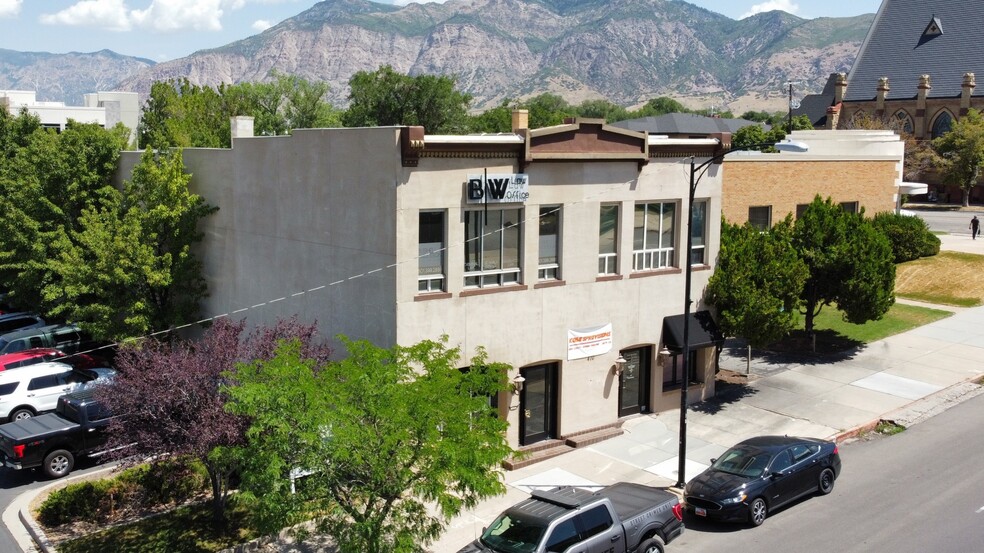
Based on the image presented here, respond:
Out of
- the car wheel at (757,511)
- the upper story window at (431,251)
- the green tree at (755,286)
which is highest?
the upper story window at (431,251)

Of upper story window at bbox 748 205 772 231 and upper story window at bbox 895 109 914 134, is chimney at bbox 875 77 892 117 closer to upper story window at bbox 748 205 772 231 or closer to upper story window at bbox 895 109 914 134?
upper story window at bbox 895 109 914 134

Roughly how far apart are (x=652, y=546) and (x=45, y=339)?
2545cm

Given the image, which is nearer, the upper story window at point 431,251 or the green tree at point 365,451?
the green tree at point 365,451

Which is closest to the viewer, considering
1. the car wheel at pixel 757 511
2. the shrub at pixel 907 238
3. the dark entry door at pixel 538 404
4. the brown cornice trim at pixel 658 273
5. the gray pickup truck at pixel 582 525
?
the gray pickup truck at pixel 582 525

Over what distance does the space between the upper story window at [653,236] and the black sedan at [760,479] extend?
660 centimetres

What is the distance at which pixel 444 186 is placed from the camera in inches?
815

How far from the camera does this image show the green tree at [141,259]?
1080 inches

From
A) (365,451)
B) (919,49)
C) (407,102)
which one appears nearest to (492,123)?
(407,102)

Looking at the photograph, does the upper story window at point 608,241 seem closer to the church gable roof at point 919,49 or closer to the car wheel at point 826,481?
the car wheel at point 826,481

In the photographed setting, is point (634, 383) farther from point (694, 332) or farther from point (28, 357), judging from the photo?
point (28, 357)

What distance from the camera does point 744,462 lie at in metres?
19.1

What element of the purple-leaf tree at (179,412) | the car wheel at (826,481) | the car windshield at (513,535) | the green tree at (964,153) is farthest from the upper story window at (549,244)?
the green tree at (964,153)

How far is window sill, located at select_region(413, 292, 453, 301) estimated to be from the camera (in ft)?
67.4

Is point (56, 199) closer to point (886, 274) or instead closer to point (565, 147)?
point (565, 147)
